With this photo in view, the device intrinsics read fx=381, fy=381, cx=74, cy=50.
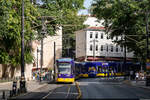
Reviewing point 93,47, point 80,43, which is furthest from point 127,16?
point 80,43

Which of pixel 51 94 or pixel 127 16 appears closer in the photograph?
pixel 51 94

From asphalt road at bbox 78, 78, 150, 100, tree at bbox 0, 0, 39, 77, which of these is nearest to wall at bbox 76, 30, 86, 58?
tree at bbox 0, 0, 39, 77

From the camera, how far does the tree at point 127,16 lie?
51.3m

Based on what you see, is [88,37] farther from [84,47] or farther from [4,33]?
[4,33]

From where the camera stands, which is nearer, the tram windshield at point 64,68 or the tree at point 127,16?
the tram windshield at point 64,68

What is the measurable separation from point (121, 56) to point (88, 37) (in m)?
12.0

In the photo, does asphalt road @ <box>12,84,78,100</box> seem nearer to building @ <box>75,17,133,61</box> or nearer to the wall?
building @ <box>75,17,133,61</box>

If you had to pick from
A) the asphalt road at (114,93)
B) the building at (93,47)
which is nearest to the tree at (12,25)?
the asphalt road at (114,93)

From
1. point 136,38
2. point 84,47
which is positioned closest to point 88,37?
point 84,47

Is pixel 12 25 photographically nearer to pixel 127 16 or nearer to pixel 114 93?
pixel 114 93

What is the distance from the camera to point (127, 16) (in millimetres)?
52938

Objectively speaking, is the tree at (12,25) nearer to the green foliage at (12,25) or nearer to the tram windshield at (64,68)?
the green foliage at (12,25)

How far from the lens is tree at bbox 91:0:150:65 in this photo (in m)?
51.3

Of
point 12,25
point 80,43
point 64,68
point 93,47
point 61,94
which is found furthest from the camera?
point 80,43
